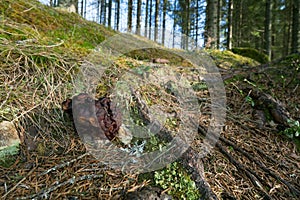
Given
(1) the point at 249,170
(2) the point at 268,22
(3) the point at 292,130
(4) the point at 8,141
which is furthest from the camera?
(2) the point at 268,22

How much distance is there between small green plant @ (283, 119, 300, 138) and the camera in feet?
6.95

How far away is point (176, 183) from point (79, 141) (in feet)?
2.14

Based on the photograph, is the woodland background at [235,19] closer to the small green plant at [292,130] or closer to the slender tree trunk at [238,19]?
the slender tree trunk at [238,19]

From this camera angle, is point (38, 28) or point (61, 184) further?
point (38, 28)

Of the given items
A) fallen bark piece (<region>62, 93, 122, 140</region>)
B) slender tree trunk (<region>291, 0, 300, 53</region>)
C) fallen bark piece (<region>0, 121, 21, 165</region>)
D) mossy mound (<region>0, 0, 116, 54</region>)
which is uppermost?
slender tree trunk (<region>291, 0, 300, 53</region>)

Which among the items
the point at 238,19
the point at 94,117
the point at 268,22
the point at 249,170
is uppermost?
the point at 238,19

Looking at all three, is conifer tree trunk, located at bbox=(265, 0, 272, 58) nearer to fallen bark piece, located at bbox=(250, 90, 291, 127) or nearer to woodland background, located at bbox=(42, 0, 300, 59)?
woodland background, located at bbox=(42, 0, 300, 59)

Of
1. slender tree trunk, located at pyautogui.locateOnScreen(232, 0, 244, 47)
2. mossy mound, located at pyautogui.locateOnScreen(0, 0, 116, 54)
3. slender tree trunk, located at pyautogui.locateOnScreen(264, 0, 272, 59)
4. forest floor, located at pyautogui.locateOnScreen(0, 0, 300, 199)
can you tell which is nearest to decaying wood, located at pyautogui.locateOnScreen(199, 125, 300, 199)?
forest floor, located at pyautogui.locateOnScreen(0, 0, 300, 199)

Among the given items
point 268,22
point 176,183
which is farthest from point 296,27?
point 176,183

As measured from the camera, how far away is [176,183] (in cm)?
130

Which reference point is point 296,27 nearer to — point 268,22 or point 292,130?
point 268,22

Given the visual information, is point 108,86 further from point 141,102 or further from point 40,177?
point 40,177

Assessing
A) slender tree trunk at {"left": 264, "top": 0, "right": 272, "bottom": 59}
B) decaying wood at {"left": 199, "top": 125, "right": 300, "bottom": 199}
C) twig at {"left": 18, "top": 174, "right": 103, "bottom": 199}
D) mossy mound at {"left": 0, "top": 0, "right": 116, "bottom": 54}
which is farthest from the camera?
slender tree trunk at {"left": 264, "top": 0, "right": 272, "bottom": 59}

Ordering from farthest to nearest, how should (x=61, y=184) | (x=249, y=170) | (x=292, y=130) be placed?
(x=292, y=130) < (x=249, y=170) < (x=61, y=184)
